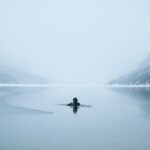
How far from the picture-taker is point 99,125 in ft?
35.3

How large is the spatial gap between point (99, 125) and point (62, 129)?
154 centimetres

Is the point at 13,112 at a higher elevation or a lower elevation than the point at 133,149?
higher

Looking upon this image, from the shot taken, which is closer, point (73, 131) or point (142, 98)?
point (73, 131)

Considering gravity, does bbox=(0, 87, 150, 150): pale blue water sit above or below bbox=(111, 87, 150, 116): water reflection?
below

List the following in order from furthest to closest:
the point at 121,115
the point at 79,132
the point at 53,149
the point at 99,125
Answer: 1. the point at 121,115
2. the point at 99,125
3. the point at 79,132
4. the point at 53,149

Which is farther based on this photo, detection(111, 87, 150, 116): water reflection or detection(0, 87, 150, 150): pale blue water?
detection(111, 87, 150, 116): water reflection

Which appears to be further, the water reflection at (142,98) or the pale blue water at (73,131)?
the water reflection at (142,98)

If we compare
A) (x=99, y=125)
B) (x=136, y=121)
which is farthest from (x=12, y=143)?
(x=136, y=121)

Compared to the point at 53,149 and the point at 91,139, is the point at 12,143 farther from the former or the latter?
the point at 91,139

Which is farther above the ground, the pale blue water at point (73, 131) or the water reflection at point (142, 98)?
the water reflection at point (142, 98)

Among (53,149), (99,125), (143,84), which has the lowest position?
(53,149)

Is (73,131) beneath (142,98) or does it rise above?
beneath

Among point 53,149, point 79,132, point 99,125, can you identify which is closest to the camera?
point 53,149

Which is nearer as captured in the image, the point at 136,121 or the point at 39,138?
the point at 39,138
